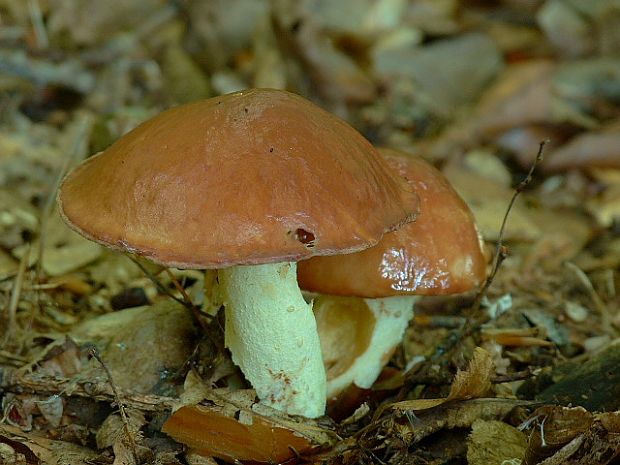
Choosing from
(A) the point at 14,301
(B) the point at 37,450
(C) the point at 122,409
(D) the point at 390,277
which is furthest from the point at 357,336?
(A) the point at 14,301

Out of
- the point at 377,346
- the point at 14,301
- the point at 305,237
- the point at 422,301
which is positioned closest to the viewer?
the point at 305,237

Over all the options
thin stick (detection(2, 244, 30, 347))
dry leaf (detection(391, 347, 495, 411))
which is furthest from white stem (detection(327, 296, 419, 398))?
thin stick (detection(2, 244, 30, 347))

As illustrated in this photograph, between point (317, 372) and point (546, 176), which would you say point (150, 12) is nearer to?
point (546, 176)

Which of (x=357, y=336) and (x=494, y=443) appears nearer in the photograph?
(x=494, y=443)

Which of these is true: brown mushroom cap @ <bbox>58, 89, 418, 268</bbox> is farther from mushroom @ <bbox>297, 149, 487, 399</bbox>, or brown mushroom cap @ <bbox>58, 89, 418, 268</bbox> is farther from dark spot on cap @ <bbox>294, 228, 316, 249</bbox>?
mushroom @ <bbox>297, 149, 487, 399</bbox>

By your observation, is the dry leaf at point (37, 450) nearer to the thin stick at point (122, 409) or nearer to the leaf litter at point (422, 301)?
the leaf litter at point (422, 301)

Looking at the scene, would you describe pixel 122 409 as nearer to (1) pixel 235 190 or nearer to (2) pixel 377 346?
(1) pixel 235 190

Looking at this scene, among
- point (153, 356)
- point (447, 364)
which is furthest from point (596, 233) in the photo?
point (153, 356)
